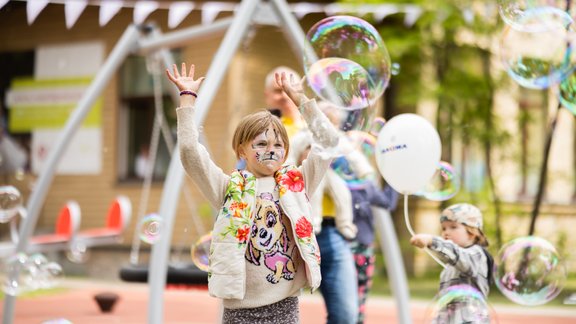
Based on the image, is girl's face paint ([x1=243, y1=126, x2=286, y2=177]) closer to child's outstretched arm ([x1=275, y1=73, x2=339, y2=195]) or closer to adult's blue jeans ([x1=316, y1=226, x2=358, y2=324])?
child's outstretched arm ([x1=275, y1=73, x2=339, y2=195])

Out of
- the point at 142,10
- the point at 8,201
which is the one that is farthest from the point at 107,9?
the point at 8,201

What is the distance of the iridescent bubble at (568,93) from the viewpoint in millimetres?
5387

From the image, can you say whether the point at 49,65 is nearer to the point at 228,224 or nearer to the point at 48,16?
the point at 48,16

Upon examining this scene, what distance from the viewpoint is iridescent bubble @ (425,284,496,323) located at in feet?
13.3

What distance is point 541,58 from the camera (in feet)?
18.7

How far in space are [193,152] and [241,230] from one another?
13.5 inches

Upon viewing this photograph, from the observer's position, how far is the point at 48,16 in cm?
1464

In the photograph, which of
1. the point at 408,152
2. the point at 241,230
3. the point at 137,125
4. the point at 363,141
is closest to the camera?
the point at 241,230

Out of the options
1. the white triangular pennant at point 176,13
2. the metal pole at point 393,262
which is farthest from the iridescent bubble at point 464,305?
the white triangular pennant at point 176,13

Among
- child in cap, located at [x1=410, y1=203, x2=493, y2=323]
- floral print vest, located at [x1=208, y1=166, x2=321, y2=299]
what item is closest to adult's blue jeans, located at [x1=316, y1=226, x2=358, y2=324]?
child in cap, located at [x1=410, y1=203, x2=493, y2=323]

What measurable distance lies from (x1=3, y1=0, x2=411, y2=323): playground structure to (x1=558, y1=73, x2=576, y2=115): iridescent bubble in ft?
4.81

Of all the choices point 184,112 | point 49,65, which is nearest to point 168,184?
point 184,112

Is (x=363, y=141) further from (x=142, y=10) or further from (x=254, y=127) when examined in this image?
(x=142, y=10)

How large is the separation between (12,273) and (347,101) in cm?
287
